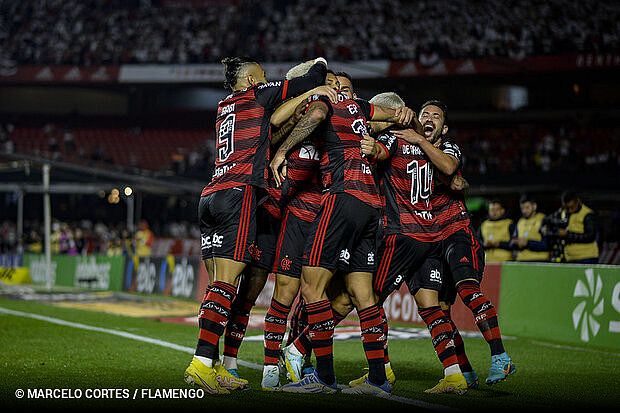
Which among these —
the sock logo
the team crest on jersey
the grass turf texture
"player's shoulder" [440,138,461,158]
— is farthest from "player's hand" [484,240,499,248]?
the team crest on jersey

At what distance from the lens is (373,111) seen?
22.0 feet

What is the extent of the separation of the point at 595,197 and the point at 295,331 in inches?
859

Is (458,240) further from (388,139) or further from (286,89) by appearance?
(286,89)

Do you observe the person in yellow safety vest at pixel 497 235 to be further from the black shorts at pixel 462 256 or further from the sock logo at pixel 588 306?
the black shorts at pixel 462 256

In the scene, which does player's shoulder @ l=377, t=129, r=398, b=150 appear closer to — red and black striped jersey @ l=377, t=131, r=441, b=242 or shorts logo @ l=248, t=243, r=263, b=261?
red and black striped jersey @ l=377, t=131, r=441, b=242

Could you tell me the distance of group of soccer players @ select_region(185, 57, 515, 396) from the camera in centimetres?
635

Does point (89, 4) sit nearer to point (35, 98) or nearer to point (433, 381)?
point (35, 98)

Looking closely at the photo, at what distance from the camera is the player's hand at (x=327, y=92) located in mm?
6492

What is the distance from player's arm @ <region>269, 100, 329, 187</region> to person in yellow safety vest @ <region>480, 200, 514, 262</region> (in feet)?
27.8

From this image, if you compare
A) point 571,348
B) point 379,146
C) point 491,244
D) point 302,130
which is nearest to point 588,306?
point 571,348

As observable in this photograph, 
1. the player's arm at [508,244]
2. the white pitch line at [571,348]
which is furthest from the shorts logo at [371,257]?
the player's arm at [508,244]

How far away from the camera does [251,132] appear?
21.4 feet

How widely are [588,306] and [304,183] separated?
5053mm

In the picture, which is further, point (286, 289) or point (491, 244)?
point (491, 244)
